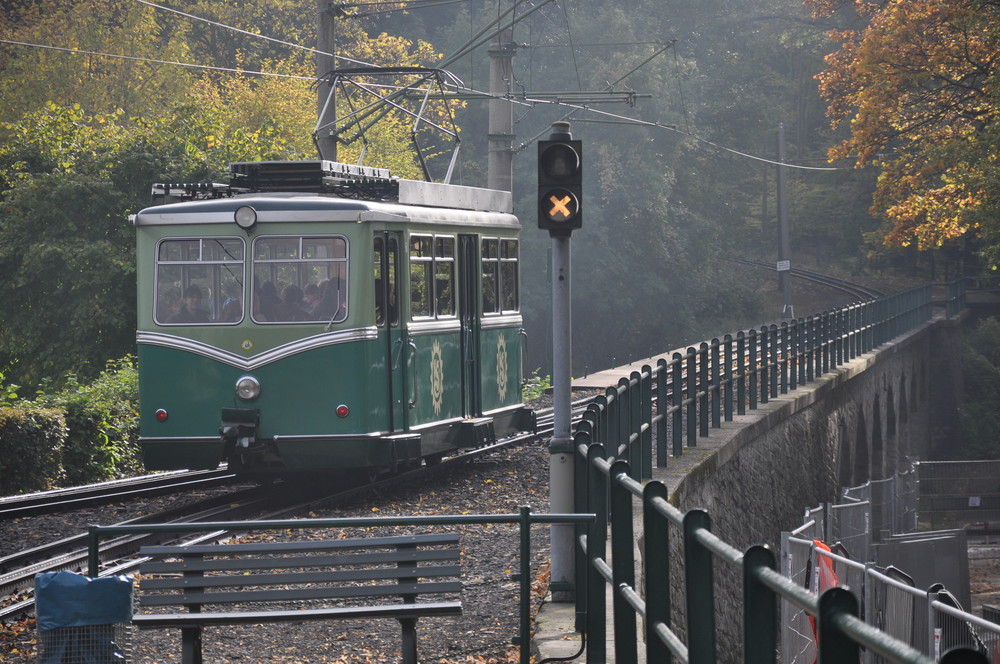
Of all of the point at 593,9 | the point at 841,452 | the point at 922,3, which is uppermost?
the point at 593,9

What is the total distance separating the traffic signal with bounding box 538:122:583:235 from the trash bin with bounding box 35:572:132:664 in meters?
3.45

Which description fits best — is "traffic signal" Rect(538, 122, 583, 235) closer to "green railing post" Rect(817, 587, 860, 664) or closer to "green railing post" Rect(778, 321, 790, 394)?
"green railing post" Rect(817, 587, 860, 664)

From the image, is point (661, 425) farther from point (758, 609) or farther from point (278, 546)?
point (758, 609)

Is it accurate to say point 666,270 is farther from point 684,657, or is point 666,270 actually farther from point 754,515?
point 684,657

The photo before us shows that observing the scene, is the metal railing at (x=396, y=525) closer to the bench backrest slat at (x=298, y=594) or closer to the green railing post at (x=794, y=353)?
the bench backrest slat at (x=298, y=594)

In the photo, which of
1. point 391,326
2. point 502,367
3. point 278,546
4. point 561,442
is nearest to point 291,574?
point 278,546

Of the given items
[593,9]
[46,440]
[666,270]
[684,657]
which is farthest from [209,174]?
[593,9]

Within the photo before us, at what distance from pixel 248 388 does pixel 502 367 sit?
166 inches

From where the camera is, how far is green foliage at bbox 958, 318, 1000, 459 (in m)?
45.6

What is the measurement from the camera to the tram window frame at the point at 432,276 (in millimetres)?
14445

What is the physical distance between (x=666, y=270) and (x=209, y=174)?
109ft

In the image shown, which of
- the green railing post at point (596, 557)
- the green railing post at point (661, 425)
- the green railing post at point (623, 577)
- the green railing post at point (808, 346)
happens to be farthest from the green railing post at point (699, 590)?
the green railing post at point (808, 346)

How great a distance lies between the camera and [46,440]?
634 inches

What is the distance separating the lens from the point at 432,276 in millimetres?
14883
